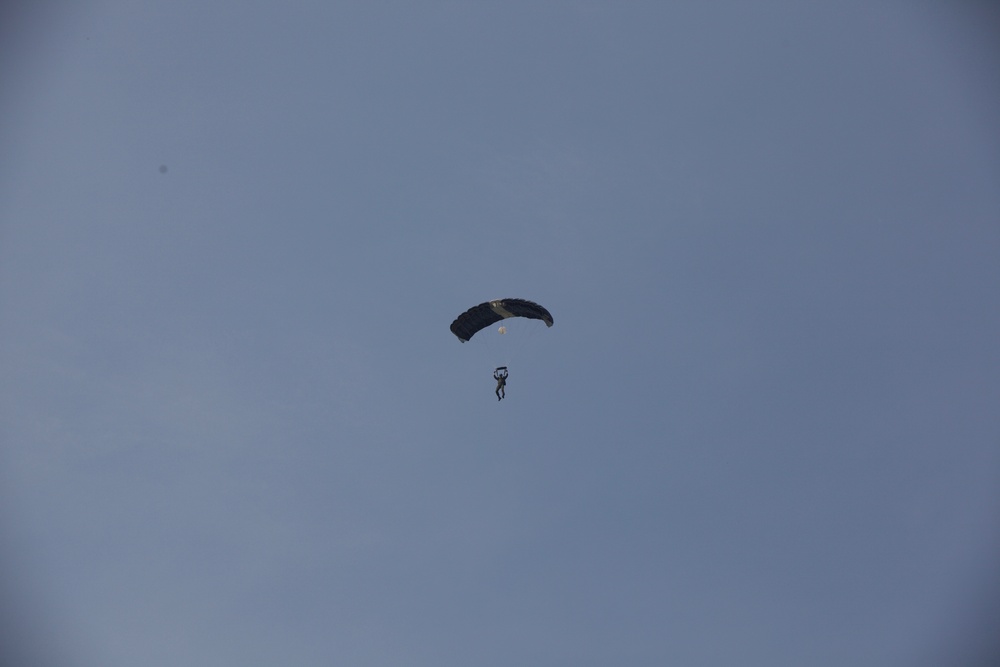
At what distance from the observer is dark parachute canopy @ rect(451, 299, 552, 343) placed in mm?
51125

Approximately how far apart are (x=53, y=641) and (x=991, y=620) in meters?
71.2

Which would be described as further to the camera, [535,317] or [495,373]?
[495,373]

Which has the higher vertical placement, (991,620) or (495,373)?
(495,373)

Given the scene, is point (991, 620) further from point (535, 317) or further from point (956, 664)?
point (535, 317)

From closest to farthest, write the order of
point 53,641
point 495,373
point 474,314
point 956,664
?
point 474,314, point 495,373, point 956,664, point 53,641

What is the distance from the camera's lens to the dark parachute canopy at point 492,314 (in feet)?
168

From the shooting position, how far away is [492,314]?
52.6 m

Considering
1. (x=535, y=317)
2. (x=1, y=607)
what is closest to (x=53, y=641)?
(x=1, y=607)

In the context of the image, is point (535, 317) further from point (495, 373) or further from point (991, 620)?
point (991, 620)

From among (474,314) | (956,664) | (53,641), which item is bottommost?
(956,664)

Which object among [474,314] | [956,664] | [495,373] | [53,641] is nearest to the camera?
[474,314]

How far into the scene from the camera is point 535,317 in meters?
52.7

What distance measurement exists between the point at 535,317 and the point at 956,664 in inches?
1545

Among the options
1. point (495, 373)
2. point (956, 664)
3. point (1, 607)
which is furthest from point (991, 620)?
point (1, 607)
